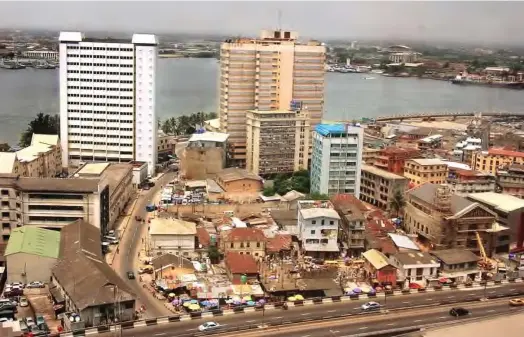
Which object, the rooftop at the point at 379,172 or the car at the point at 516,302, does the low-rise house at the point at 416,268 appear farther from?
the rooftop at the point at 379,172

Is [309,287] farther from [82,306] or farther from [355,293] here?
[82,306]

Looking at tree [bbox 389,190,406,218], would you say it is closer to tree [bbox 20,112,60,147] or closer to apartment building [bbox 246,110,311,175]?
apartment building [bbox 246,110,311,175]

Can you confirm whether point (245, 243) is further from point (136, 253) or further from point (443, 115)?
point (443, 115)

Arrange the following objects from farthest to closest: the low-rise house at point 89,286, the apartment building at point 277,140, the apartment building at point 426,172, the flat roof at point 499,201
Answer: the apartment building at point 277,140 < the apartment building at point 426,172 < the flat roof at point 499,201 < the low-rise house at point 89,286

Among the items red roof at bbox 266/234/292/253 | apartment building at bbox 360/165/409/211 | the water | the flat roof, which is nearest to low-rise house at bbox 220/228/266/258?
red roof at bbox 266/234/292/253

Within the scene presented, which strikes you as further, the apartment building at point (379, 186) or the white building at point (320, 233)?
the apartment building at point (379, 186)

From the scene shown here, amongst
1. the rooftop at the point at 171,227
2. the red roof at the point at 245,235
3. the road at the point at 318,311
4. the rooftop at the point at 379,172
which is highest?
the rooftop at the point at 379,172

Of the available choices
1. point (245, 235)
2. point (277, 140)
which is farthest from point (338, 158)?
point (245, 235)

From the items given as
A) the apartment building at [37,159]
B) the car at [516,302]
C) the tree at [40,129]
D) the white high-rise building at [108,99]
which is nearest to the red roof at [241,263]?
the car at [516,302]
